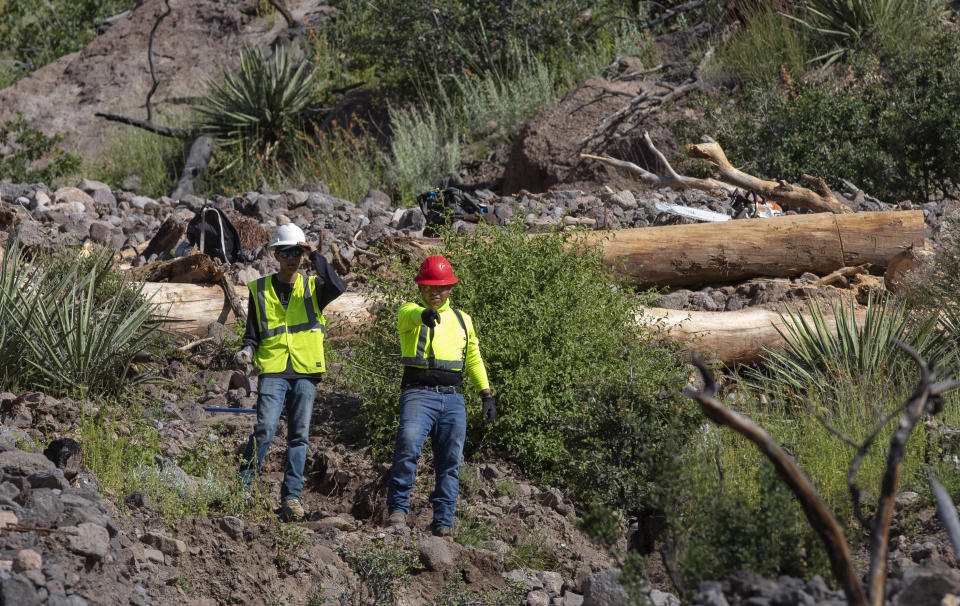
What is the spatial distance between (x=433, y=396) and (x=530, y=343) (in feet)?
3.69

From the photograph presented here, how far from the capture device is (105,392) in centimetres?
698

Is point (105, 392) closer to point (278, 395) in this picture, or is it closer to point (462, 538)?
point (278, 395)

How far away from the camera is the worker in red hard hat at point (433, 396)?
5344mm

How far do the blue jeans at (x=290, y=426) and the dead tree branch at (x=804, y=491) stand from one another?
316cm

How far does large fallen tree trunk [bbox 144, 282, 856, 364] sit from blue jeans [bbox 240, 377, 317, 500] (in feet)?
4.67

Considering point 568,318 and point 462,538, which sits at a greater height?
point 568,318

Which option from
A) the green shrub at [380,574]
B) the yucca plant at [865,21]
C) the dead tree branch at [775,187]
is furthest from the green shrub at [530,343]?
the yucca plant at [865,21]

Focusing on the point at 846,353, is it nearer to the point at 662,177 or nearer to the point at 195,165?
the point at 662,177

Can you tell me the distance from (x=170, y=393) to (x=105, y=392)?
49cm

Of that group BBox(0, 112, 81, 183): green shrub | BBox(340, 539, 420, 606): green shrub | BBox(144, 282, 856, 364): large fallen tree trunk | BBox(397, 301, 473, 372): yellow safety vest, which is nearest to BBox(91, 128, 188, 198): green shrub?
BBox(0, 112, 81, 183): green shrub

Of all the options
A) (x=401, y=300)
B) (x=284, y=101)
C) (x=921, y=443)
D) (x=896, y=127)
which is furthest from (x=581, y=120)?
(x=921, y=443)

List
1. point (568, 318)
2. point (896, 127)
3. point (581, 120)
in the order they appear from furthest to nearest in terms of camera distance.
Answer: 1. point (581, 120)
2. point (896, 127)
3. point (568, 318)

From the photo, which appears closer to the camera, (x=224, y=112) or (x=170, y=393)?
(x=170, y=393)

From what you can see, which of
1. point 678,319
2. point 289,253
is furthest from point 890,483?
point 678,319
